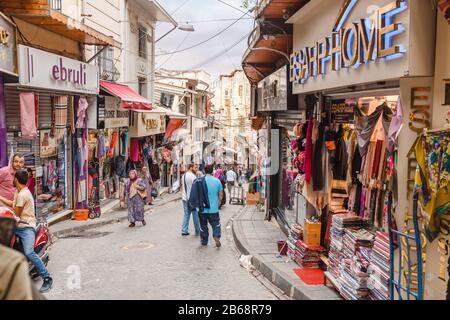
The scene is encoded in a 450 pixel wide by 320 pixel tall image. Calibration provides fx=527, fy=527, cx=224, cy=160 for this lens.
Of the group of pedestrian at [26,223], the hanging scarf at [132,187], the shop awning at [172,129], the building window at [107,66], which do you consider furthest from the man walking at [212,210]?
the shop awning at [172,129]

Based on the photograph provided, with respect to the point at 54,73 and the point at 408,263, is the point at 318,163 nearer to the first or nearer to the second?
the point at 408,263

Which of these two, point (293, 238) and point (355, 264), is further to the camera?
point (293, 238)

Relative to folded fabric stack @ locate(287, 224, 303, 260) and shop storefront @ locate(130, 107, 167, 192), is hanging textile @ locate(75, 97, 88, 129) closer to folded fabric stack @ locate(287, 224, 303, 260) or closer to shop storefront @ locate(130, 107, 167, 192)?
shop storefront @ locate(130, 107, 167, 192)

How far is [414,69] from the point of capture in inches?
208

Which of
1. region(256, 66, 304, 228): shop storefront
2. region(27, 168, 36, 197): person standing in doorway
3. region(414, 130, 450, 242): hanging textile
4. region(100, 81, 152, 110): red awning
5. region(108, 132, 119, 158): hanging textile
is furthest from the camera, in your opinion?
region(108, 132, 119, 158): hanging textile

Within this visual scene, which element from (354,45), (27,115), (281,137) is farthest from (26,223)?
(281,137)

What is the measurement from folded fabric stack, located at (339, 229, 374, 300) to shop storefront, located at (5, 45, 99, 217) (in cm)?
719

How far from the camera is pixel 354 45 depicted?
6.70 meters

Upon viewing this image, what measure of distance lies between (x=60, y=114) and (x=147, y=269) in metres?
6.74

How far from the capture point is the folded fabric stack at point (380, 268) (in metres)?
5.98

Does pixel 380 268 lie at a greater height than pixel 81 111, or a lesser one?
lesser

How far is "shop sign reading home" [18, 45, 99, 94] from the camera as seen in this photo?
1073 centimetres

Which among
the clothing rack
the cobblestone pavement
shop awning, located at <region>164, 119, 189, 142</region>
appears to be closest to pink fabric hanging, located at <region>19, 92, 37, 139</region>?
the cobblestone pavement

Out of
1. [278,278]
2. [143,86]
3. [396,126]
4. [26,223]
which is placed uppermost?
[143,86]
